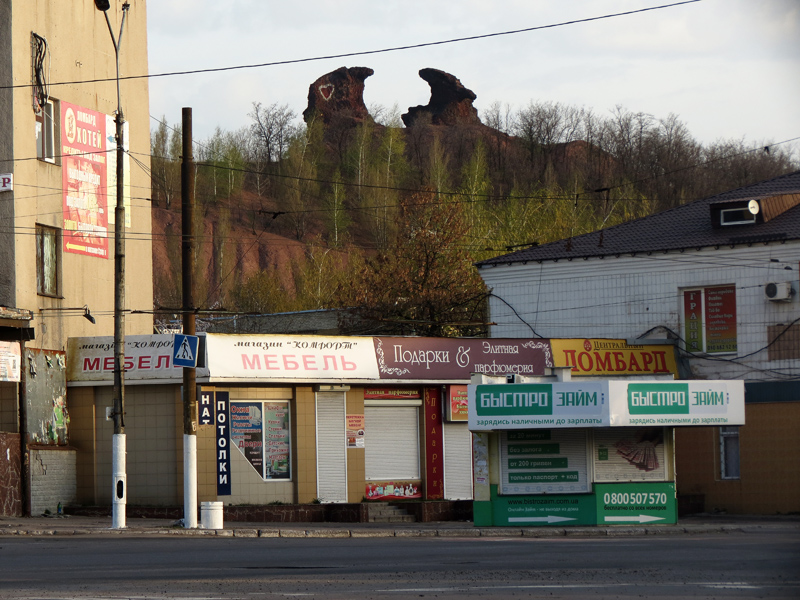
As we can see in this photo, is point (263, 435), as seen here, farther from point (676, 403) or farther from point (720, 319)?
point (720, 319)

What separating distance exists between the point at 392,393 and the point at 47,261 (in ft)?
33.0

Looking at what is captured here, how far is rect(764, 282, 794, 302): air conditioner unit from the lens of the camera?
32.4 metres

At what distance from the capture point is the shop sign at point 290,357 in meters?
29.0

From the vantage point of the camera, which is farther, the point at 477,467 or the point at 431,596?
the point at 477,467

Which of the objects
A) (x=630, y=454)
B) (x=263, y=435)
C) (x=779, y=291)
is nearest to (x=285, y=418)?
(x=263, y=435)

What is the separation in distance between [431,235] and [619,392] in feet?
98.5

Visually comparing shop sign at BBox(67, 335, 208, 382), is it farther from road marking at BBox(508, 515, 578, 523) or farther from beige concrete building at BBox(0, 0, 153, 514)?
road marking at BBox(508, 515, 578, 523)

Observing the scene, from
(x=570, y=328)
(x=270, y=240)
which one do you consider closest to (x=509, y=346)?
(x=570, y=328)

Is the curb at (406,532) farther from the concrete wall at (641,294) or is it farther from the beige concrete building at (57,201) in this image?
the concrete wall at (641,294)

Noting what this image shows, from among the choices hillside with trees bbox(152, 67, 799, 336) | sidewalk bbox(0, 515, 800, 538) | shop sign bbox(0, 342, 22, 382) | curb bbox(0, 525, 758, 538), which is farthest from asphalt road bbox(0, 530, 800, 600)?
hillside with trees bbox(152, 67, 799, 336)

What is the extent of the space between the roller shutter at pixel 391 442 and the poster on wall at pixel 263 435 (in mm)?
2388

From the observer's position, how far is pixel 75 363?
3041cm

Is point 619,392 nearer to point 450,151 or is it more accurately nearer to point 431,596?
point 431,596

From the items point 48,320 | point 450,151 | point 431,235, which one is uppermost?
point 450,151
